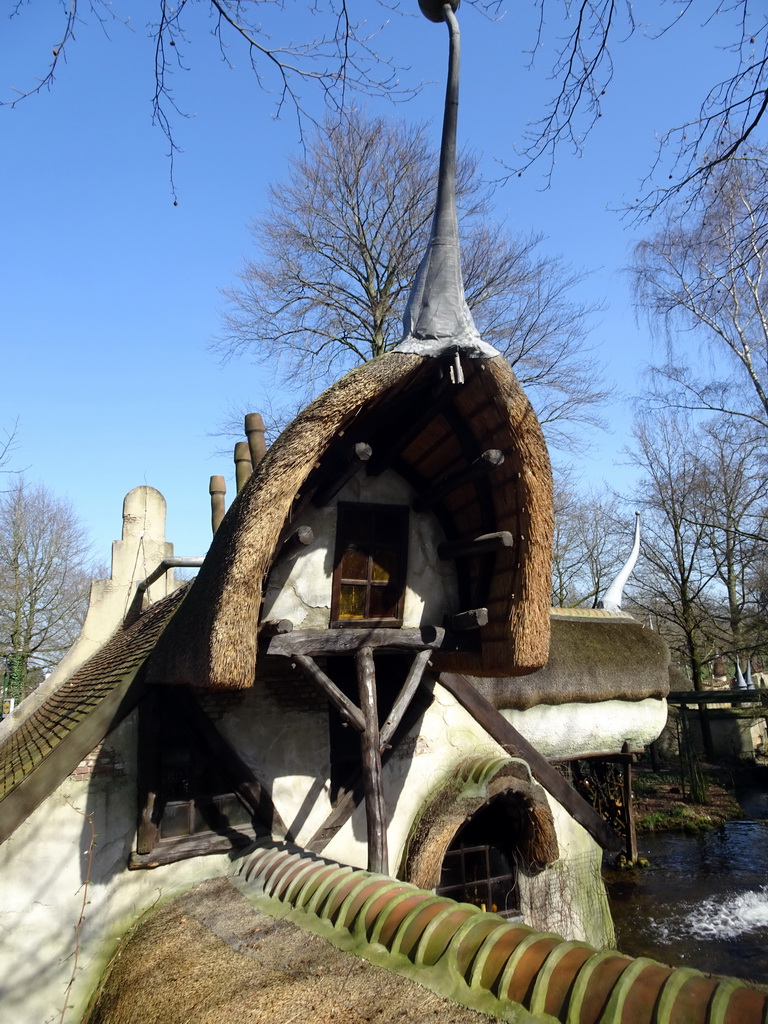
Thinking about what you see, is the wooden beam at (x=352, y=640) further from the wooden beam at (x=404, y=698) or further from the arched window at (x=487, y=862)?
the arched window at (x=487, y=862)

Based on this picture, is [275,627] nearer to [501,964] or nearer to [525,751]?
[501,964]

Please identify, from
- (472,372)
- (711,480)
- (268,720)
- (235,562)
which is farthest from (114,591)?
(711,480)

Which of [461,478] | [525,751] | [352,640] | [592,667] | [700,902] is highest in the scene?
[461,478]

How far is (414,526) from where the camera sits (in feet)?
18.7

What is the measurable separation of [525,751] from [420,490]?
3.21 m

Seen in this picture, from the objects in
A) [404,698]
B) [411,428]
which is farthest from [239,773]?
[411,428]

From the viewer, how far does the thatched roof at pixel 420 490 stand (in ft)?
14.2

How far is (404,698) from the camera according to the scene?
17.6ft

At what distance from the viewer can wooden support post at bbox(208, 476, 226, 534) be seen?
34.3 feet

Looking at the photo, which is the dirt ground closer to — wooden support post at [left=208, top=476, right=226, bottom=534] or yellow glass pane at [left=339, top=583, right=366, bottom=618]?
yellow glass pane at [left=339, top=583, right=366, bottom=618]

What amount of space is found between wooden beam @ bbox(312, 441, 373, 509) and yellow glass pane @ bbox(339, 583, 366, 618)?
0.67m

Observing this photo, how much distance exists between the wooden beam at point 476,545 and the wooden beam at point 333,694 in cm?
138

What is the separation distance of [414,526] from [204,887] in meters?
3.09

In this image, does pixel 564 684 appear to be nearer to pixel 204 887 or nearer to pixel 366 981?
pixel 204 887
